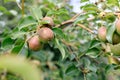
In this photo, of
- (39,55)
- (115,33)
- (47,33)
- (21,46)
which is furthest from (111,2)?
(39,55)

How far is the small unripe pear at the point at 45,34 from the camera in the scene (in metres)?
1.12

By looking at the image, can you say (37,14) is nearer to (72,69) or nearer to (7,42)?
(7,42)

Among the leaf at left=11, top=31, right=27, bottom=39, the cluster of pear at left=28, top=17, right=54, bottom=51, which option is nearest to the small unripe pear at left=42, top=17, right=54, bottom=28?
the cluster of pear at left=28, top=17, right=54, bottom=51

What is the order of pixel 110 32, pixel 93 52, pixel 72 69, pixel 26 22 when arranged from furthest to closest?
pixel 72 69 → pixel 93 52 → pixel 26 22 → pixel 110 32

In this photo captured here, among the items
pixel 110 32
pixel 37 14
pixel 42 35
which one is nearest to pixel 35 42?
pixel 42 35

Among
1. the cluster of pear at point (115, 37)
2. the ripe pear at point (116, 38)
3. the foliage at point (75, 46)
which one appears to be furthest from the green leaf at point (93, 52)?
the ripe pear at point (116, 38)

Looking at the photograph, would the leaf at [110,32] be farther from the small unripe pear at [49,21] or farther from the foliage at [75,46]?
the small unripe pear at [49,21]

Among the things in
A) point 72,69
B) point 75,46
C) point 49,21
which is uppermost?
point 49,21

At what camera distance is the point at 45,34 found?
1.11 metres

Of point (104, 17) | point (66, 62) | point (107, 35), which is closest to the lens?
point (107, 35)

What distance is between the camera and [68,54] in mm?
1551

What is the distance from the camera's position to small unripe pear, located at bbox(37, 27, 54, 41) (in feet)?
3.66

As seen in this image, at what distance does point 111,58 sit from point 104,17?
0.28 metres

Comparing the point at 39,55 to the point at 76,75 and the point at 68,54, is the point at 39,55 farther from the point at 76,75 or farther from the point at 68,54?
the point at 76,75
